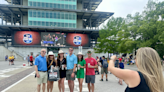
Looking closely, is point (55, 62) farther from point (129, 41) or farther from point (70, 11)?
point (70, 11)

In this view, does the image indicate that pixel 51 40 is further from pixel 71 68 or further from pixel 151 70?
pixel 151 70

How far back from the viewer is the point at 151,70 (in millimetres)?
1688

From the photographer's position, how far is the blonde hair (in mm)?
1665

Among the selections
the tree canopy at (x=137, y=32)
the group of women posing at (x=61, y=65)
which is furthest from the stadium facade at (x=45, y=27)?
the group of women posing at (x=61, y=65)

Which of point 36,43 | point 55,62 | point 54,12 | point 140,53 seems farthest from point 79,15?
point 140,53

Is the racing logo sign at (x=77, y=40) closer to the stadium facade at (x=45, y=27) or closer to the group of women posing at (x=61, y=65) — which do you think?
the stadium facade at (x=45, y=27)

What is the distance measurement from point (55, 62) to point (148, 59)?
481 centimetres

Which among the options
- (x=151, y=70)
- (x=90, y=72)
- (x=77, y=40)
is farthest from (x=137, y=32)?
(x=77, y=40)

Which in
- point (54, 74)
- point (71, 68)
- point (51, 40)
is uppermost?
point (51, 40)

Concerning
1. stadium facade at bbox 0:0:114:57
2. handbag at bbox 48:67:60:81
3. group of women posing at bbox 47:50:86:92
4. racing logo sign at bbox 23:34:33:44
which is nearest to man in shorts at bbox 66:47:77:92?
group of women posing at bbox 47:50:86:92

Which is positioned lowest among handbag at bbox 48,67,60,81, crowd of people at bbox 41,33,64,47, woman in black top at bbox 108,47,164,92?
handbag at bbox 48,67,60,81

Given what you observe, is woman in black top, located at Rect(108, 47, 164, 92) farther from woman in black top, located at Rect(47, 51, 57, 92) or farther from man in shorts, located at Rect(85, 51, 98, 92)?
woman in black top, located at Rect(47, 51, 57, 92)

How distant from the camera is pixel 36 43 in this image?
4641 centimetres

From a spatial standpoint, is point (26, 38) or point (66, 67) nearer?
point (66, 67)
